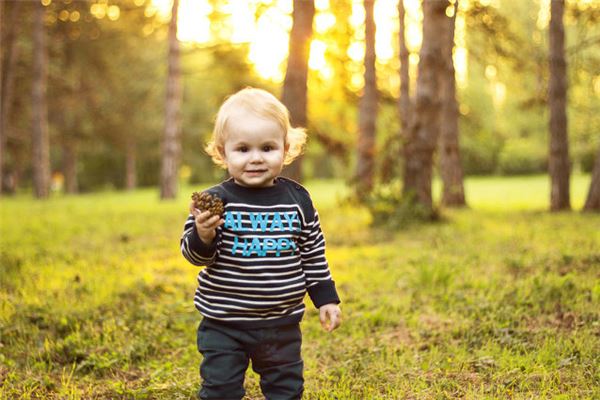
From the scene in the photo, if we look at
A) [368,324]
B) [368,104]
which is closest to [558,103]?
[368,104]

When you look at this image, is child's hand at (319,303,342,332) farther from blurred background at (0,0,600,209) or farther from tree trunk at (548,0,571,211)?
tree trunk at (548,0,571,211)

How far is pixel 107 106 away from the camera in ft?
113

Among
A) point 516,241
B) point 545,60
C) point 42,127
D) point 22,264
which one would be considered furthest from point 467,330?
point 42,127

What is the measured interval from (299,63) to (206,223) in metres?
7.31

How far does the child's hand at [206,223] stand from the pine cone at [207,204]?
0.02m

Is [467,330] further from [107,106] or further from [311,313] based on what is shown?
[107,106]

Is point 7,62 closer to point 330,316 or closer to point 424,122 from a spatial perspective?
point 424,122

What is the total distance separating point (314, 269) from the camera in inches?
122

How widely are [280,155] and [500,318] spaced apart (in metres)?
2.55

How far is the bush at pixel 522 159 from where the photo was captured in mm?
42406

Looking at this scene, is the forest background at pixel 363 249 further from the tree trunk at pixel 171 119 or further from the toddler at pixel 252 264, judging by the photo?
the toddler at pixel 252 264

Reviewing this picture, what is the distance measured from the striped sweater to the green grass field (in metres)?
0.85

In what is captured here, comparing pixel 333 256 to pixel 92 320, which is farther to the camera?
pixel 333 256

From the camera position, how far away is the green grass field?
368 centimetres
